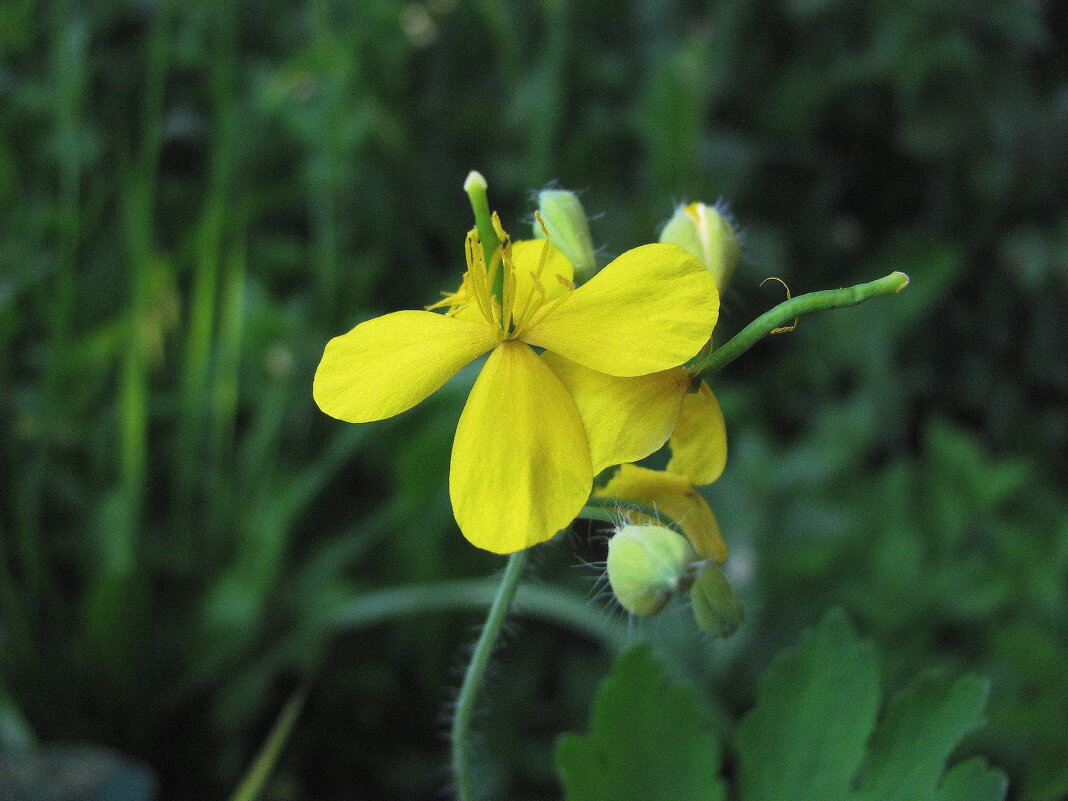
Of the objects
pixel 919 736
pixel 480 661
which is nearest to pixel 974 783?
pixel 919 736

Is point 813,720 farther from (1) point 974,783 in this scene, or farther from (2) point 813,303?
(2) point 813,303

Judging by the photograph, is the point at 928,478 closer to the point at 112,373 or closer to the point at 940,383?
the point at 940,383

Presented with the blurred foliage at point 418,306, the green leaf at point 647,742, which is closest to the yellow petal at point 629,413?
the green leaf at point 647,742

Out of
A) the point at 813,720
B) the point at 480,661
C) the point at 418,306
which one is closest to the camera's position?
the point at 480,661

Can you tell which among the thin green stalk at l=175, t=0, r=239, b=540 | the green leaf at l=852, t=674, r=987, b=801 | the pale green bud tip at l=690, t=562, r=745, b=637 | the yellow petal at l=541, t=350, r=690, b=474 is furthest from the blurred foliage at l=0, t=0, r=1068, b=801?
the yellow petal at l=541, t=350, r=690, b=474

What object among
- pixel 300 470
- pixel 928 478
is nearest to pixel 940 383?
pixel 928 478

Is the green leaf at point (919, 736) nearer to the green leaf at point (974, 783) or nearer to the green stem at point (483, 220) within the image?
Result: the green leaf at point (974, 783)
